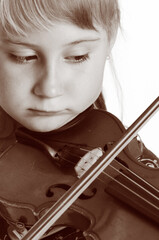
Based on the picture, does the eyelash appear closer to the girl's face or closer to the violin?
the girl's face

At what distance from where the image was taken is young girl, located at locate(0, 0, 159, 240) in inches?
22.8

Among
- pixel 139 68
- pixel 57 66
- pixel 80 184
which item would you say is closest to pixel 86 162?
pixel 80 184

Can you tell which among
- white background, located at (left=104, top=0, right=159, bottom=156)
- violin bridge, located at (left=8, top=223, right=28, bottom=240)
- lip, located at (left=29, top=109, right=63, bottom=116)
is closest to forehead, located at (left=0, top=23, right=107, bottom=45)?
lip, located at (left=29, top=109, right=63, bottom=116)

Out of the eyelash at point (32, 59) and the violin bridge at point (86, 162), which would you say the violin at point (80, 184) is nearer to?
the violin bridge at point (86, 162)

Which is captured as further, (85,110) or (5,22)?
(85,110)

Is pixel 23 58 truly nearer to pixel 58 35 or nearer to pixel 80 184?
pixel 58 35

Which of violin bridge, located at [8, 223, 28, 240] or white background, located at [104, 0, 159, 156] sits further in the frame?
white background, located at [104, 0, 159, 156]

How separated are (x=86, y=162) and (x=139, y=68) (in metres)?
0.56

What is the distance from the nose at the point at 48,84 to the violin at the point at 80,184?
0.39ft

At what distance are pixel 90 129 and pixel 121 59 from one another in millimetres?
432

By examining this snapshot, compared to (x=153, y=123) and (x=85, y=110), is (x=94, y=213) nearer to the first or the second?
(x=85, y=110)

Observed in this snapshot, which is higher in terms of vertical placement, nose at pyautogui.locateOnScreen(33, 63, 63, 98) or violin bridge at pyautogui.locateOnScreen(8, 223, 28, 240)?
nose at pyautogui.locateOnScreen(33, 63, 63, 98)

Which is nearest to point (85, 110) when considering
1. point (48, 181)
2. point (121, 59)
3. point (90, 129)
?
point (90, 129)

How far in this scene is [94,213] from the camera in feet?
2.02
